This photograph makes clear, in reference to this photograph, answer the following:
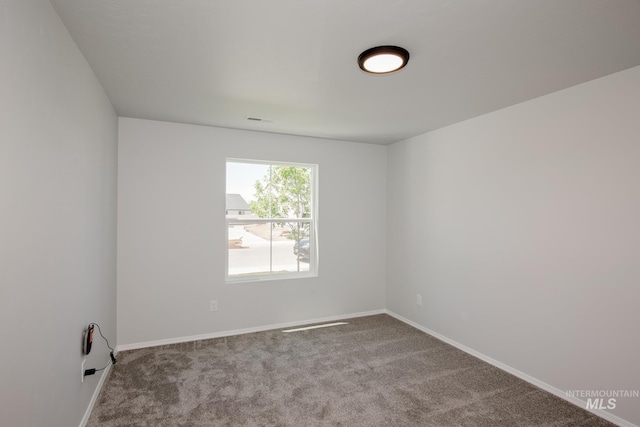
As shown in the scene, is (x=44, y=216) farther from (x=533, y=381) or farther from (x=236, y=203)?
(x=533, y=381)

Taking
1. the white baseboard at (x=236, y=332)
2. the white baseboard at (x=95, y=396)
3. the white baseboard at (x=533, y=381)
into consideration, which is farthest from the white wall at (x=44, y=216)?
the white baseboard at (x=533, y=381)

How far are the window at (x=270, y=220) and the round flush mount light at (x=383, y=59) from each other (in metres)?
2.26

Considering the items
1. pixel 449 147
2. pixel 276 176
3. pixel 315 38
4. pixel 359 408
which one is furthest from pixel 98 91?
pixel 449 147

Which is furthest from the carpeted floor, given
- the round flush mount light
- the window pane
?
the round flush mount light

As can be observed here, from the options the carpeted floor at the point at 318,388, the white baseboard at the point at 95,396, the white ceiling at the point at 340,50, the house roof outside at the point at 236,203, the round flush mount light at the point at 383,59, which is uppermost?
the white ceiling at the point at 340,50

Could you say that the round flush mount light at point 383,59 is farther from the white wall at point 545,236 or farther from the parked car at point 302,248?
the parked car at point 302,248

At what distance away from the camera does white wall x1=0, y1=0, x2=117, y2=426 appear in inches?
47.4

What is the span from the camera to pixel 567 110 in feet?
8.35

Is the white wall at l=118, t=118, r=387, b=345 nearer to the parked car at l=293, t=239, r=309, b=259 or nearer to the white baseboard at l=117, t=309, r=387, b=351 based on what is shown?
the white baseboard at l=117, t=309, r=387, b=351

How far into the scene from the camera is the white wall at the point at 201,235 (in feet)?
11.3

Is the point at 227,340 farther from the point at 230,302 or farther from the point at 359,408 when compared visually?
the point at 359,408

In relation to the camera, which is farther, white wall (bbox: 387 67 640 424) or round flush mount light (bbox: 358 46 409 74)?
white wall (bbox: 387 67 640 424)

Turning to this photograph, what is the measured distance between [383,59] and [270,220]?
2.58 m

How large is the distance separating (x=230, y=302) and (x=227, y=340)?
1.40 ft
